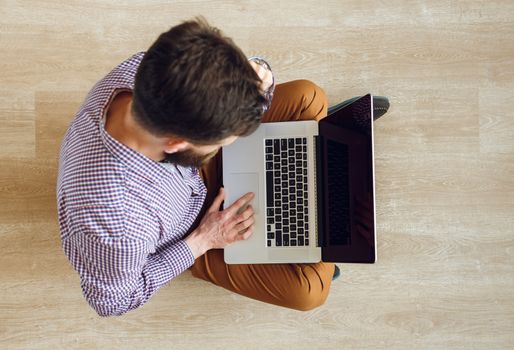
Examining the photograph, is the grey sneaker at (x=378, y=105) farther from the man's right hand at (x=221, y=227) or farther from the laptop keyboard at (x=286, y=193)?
the man's right hand at (x=221, y=227)

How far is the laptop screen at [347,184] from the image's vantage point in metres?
1.05

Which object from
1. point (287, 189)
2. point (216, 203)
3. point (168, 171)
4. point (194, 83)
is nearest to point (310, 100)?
point (287, 189)

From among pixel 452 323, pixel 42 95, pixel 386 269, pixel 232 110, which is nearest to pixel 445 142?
pixel 386 269

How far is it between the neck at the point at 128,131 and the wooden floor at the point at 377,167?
2.01 feet

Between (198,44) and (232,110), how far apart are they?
0.11m

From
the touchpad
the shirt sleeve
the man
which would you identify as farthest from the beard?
the touchpad

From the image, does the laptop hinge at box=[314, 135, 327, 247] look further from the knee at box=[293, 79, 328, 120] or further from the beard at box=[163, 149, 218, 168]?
the beard at box=[163, 149, 218, 168]

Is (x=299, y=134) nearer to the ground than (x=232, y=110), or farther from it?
nearer to the ground

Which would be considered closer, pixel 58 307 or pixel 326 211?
pixel 326 211

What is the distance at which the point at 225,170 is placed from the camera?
1.22 metres

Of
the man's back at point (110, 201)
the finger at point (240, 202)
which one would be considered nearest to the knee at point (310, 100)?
the finger at point (240, 202)

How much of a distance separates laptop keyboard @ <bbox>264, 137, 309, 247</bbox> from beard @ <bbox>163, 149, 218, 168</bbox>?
0.33 meters

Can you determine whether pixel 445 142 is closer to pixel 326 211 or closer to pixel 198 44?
pixel 326 211

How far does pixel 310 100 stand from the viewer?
1231 mm
